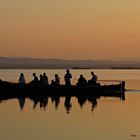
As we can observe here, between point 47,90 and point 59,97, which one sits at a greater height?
point 47,90

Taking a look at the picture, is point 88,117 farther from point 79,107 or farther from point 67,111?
point 79,107

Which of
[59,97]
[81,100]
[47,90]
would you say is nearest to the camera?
[81,100]

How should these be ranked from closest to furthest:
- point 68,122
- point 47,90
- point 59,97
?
point 68,122 → point 59,97 → point 47,90

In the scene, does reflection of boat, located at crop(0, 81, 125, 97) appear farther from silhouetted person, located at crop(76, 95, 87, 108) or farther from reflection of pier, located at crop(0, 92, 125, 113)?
silhouetted person, located at crop(76, 95, 87, 108)

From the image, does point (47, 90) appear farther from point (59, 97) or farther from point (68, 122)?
point (68, 122)

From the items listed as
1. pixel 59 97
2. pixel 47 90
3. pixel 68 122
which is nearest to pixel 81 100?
pixel 59 97

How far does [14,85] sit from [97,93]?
745cm

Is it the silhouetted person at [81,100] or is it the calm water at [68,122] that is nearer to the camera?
the calm water at [68,122]

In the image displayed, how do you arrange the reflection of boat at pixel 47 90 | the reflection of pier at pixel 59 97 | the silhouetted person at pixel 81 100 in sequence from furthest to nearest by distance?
the reflection of boat at pixel 47 90 < the silhouetted person at pixel 81 100 < the reflection of pier at pixel 59 97

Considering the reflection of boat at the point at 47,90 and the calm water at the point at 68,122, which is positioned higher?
the reflection of boat at the point at 47,90

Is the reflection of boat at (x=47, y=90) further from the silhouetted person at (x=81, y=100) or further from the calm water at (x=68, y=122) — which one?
the calm water at (x=68, y=122)

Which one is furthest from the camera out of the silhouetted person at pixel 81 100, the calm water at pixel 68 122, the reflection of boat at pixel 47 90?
the reflection of boat at pixel 47 90

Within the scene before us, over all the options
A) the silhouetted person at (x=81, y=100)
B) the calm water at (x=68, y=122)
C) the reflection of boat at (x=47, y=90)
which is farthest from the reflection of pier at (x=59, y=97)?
the reflection of boat at (x=47, y=90)

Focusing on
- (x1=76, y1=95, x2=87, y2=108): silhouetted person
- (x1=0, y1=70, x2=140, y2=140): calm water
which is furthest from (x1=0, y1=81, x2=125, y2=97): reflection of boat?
(x1=0, y1=70, x2=140, y2=140): calm water
